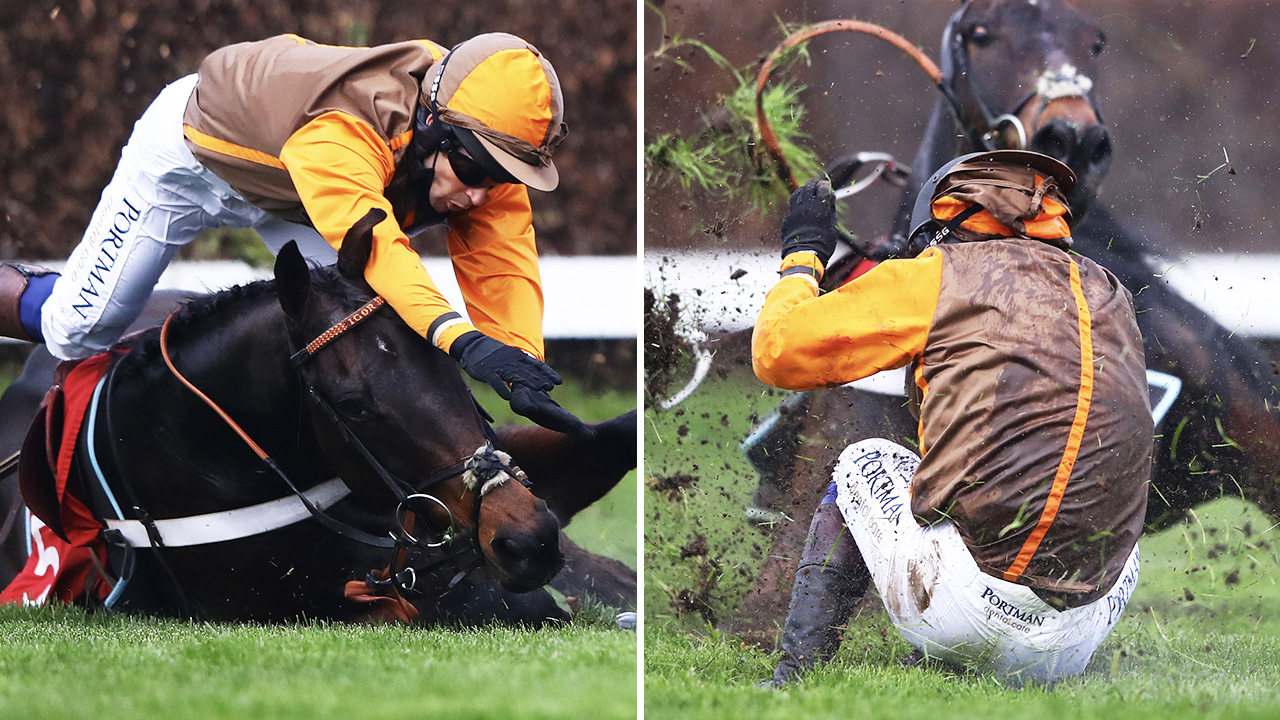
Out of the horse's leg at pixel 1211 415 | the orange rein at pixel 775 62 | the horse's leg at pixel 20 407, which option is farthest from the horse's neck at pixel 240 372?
the horse's leg at pixel 1211 415

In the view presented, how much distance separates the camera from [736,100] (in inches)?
146

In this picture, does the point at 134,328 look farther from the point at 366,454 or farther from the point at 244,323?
the point at 366,454

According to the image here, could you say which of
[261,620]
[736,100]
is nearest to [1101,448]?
[736,100]

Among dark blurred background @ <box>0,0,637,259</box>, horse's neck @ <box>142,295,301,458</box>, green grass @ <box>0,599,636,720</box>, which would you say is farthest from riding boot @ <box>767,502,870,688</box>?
dark blurred background @ <box>0,0,637,259</box>

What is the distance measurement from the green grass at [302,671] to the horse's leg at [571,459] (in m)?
0.41

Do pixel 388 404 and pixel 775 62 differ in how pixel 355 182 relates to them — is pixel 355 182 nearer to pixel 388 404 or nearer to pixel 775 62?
pixel 388 404

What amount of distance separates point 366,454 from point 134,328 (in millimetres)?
1433

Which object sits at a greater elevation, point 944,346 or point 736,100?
point 736,100

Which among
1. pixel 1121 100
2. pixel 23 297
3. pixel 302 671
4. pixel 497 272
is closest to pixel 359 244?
pixel 497 272

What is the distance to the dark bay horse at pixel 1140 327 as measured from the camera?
142 inches

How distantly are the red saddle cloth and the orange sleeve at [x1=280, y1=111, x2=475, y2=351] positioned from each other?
930 millimetres

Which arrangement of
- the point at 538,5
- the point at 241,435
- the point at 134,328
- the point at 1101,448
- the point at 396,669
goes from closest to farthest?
the point at 1101,448 < the point at 396,669 < the point at 241,435 < the point at 134,328 < the point at 538,5

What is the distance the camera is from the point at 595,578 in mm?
3488

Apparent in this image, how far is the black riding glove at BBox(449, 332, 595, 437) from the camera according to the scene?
2.48m
